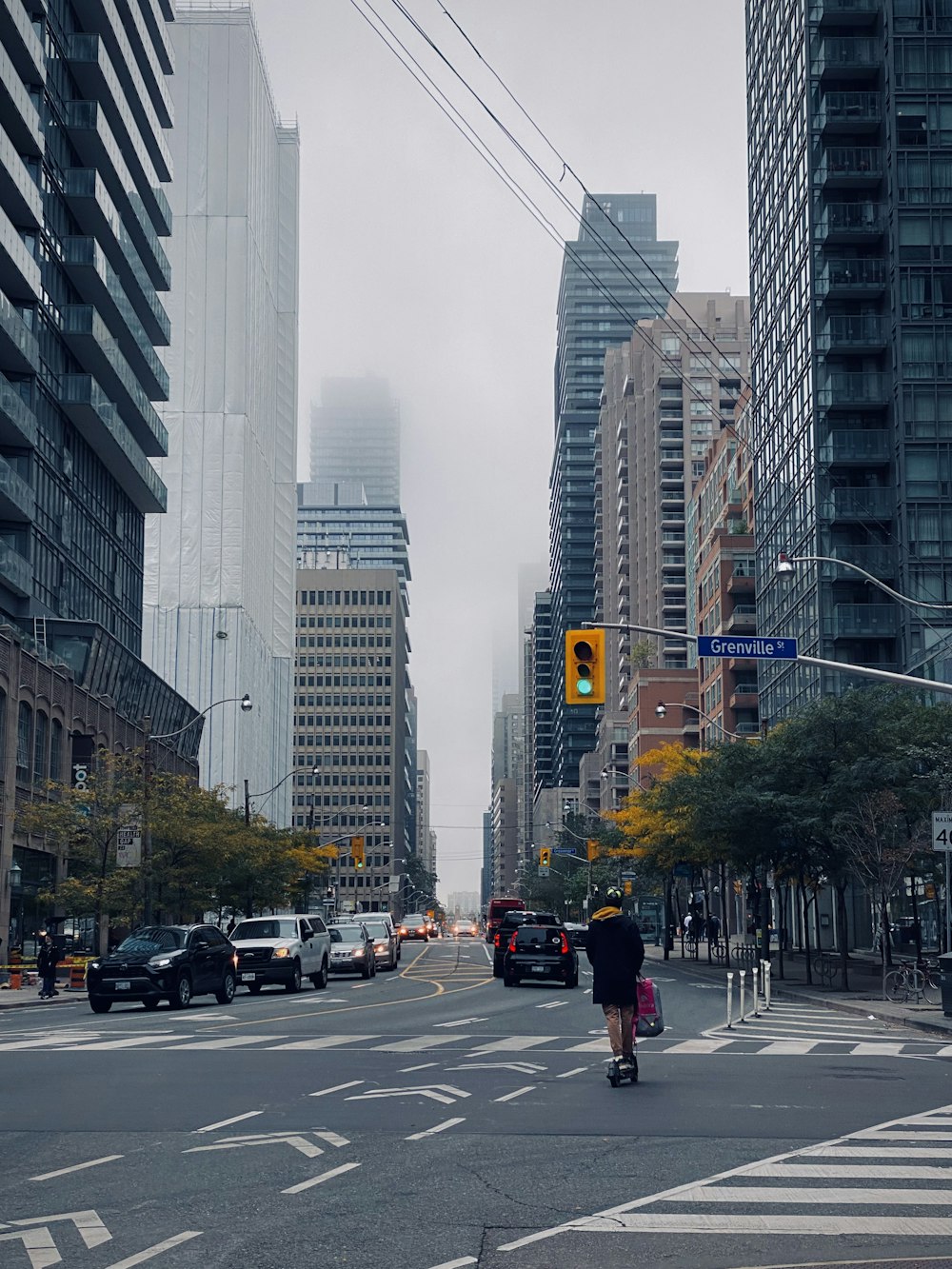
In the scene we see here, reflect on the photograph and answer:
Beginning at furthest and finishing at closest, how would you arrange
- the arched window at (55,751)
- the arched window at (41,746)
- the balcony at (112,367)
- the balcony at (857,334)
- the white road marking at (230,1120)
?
1. the balcony at (112,367)
2. the balcony at (857,334)
3. the arched window at (55,751)
4. the arched window at (41,746)
5. the white road marking at (230,1120)

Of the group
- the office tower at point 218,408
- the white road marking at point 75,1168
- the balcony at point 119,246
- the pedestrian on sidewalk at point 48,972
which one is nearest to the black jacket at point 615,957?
the white road marking at point 75,1168

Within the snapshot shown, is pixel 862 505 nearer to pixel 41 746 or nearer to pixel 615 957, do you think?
pixel 41 746

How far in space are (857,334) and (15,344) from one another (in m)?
37.5

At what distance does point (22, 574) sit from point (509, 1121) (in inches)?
2200

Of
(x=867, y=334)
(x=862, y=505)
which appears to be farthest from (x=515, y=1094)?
(x=867, y=334)

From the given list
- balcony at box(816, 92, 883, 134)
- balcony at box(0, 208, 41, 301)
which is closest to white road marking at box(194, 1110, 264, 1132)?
balcony at box(0, 208, 41, 301)

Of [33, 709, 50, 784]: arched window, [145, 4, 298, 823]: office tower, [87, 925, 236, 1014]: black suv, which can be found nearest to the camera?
[87, 925, 236, 1014]: black suv

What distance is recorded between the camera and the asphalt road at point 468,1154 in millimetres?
8516

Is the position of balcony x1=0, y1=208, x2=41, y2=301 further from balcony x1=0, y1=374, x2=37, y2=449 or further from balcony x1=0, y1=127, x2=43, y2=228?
balcony x1=0, y1=374, x2=37, y2=449

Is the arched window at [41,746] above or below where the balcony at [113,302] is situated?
below

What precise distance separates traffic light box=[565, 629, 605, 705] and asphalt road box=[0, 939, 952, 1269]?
5.10 metres

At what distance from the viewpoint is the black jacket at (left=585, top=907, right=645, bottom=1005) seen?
15906mm

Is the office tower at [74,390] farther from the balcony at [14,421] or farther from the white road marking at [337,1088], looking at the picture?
the white road marking at [337,1088]

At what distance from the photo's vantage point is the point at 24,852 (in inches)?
2308
